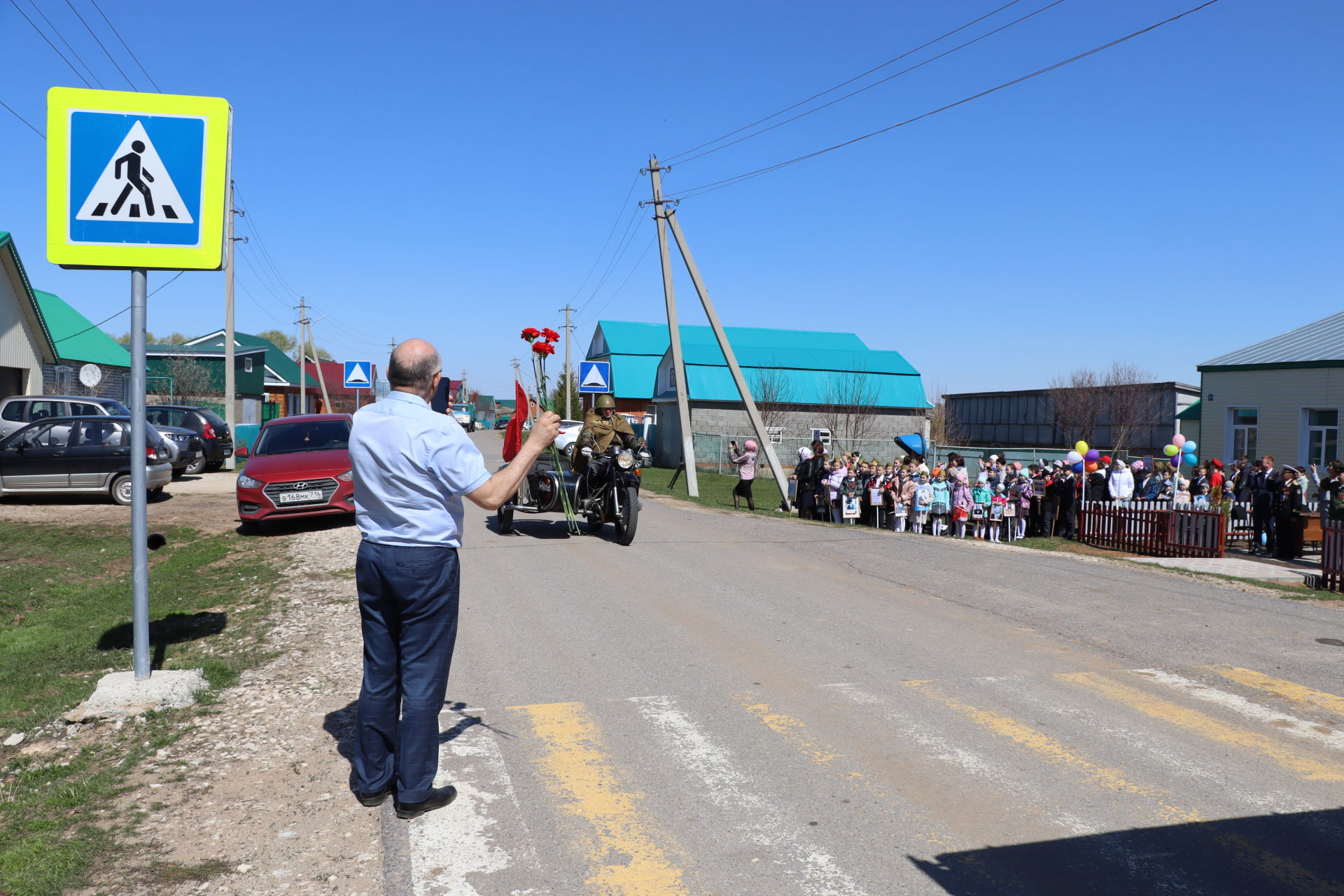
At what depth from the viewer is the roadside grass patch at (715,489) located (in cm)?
2391

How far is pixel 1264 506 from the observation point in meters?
17.9

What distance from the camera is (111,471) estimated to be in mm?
17422

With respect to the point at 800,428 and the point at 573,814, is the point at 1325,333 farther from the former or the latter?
the point at 573,814

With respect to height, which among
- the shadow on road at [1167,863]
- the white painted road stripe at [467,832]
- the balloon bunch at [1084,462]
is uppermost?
the balloon bunch at [1084,462]

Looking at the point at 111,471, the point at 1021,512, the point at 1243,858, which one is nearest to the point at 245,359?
the point at 111,471

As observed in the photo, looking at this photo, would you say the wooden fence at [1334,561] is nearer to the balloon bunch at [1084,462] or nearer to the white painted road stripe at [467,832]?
the balloon bunch at [1084,462]

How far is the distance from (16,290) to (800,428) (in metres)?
31.9

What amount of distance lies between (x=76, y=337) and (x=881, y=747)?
1568 inches

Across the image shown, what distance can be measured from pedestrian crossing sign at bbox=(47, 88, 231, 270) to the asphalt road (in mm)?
3141

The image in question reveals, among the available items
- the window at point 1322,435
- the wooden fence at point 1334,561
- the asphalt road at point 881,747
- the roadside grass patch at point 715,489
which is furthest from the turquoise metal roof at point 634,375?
the asphalt road at point 881,747

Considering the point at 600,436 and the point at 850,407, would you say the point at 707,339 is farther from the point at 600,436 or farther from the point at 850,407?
the point at 600,436

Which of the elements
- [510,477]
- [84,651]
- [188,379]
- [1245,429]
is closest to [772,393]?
[1245,429]

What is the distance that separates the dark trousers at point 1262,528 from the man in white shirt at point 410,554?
58.3ft

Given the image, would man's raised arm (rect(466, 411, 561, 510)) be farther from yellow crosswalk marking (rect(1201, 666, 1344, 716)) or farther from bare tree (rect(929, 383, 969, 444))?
bare tree (rect(929, 383, 969, 444))
